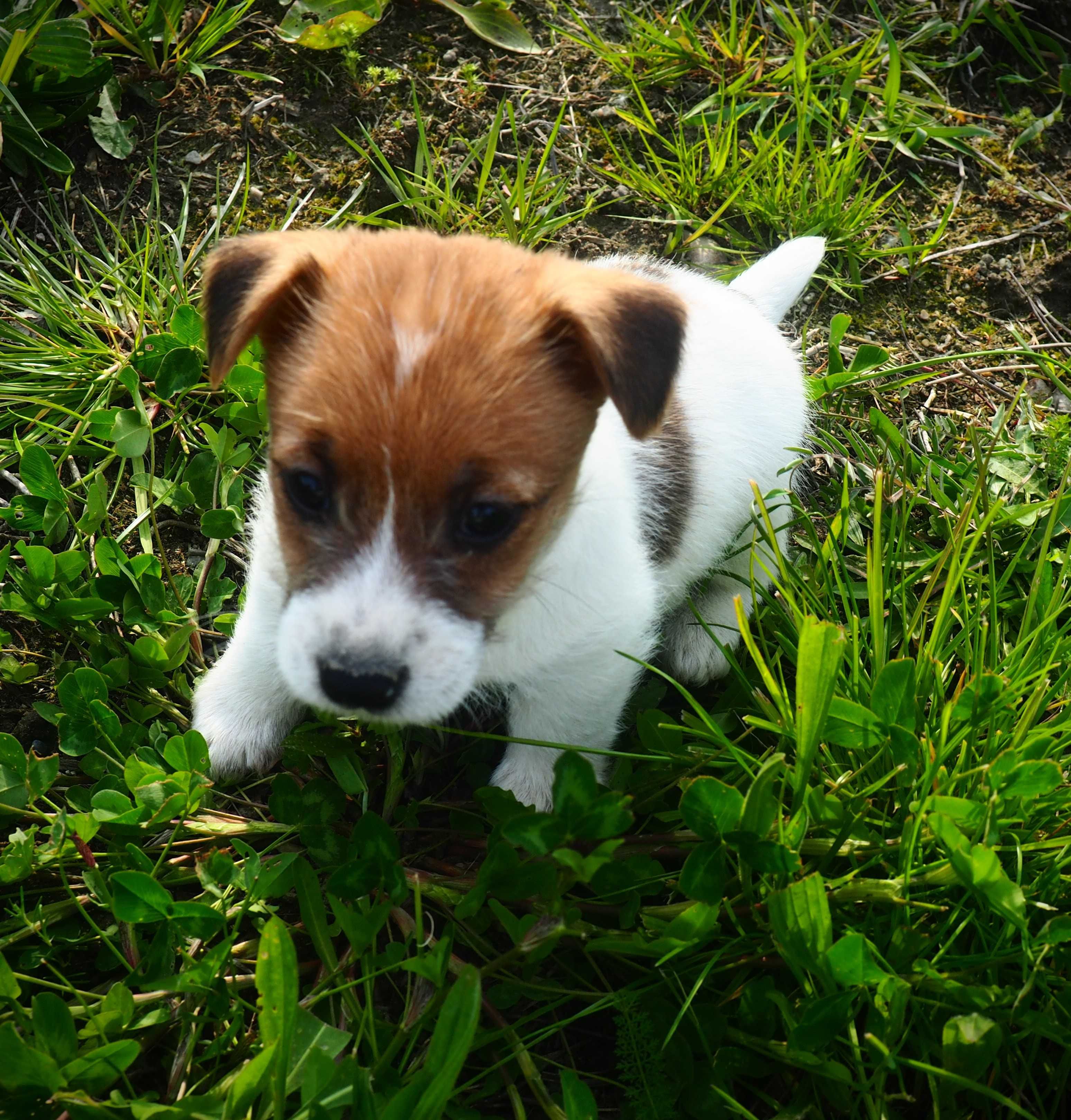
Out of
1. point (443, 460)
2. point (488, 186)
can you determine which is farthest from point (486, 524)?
point (488, 186)

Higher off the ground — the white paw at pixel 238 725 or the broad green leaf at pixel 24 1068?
the broad green leaf at pixel 24 1068

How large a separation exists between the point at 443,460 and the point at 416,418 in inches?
3.9

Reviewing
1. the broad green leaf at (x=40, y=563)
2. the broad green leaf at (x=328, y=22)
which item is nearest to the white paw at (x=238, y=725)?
the broad green leaf at (x=40, y=563)

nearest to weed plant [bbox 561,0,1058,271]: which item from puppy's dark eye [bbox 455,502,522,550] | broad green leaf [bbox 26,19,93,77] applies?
broad green leaf [bbox 26,19,93,77]

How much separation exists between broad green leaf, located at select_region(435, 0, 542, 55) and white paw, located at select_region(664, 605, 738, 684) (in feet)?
9.06

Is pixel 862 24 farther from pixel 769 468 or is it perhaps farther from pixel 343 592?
pixel 343 592

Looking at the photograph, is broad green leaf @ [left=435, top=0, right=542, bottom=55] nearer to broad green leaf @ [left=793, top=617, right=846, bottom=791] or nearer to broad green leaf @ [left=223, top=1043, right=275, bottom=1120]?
broad green leaf @ [left=793, top=617, right=846, bottom=791]

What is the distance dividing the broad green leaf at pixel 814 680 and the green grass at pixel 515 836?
10 millimetres

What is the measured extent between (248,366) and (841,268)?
2.52 m

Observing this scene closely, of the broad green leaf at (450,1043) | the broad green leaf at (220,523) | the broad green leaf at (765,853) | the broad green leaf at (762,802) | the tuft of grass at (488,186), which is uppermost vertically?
the tuft of grass at (488,186)

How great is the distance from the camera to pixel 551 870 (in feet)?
7.91

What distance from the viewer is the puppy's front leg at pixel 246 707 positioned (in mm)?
2967

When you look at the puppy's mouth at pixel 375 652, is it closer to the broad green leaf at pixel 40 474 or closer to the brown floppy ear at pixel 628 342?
the brown floppy ear at pixel 628 342

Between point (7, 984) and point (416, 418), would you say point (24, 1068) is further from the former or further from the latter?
point (416, 418)
